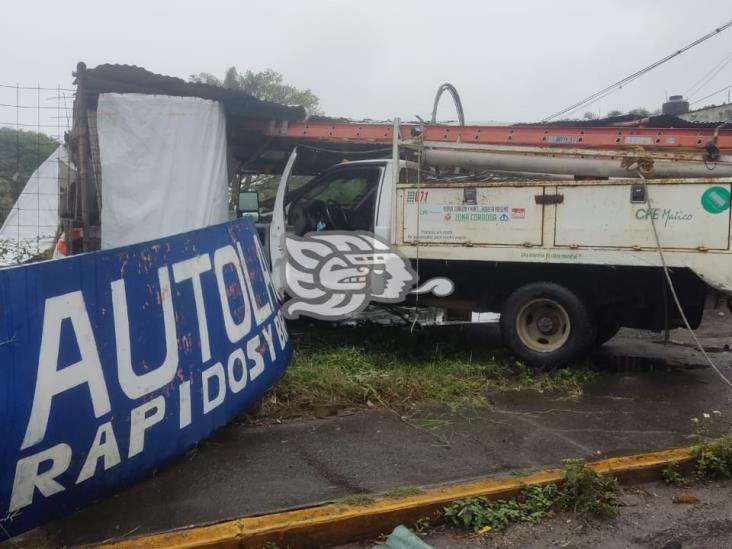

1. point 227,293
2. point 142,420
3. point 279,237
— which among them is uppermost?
point 279,237

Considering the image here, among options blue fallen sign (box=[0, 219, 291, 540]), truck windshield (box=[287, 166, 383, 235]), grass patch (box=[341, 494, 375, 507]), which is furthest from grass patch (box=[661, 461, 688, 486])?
truck windshield (box=[287, 166, 383, 235])

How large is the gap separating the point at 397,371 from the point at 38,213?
5.90 metres

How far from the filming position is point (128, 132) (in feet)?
21.9

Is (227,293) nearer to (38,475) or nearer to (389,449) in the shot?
(389,449)

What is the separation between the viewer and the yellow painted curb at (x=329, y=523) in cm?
288

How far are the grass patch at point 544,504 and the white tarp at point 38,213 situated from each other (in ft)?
22.2

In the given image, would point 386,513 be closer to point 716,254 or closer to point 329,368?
point 329,368

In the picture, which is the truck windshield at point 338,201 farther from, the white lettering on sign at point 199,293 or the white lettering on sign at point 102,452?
the white lettering on sign at point 102,452

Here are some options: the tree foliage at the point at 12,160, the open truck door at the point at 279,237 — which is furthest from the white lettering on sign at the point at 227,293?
the tree foliage at the point at 12,160

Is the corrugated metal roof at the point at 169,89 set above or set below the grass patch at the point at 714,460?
above

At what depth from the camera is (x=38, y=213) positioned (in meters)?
8.55

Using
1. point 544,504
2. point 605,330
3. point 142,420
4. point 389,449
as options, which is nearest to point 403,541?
point 544,504

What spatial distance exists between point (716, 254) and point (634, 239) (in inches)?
23.5

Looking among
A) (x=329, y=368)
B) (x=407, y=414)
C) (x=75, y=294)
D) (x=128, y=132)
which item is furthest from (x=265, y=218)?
(x=75, y=294)
